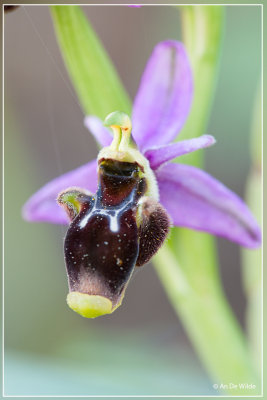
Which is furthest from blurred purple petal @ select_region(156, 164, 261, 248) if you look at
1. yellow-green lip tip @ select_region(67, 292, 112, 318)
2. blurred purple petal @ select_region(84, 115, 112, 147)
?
yellow-green lip tip @ select_region(67, 292, 112, 318)

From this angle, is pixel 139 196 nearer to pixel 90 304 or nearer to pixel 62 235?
pixel 90 304

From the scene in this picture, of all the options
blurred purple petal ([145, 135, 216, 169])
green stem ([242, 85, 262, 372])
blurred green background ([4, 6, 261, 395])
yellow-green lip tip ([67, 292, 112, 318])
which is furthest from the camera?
blurred green background ([4, 6, 261, 395])

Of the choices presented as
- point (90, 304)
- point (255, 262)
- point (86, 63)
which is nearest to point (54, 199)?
point (86, 63)

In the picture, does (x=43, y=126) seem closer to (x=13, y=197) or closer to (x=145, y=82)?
(x=13, y=197)

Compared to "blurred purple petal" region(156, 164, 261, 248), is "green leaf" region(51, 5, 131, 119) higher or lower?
higher

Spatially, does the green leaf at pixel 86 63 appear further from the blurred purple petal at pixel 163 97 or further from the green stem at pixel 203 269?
the green stem at pixel 203 269

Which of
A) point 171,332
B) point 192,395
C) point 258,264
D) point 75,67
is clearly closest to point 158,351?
point 171,332

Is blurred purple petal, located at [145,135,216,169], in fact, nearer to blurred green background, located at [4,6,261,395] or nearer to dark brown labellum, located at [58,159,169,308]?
dark brown labellum, located at [58,159,169,308]

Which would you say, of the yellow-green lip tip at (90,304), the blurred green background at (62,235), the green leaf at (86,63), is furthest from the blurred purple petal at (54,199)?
the blurred green background at (62,235)
